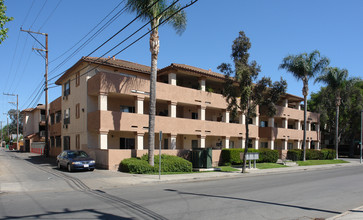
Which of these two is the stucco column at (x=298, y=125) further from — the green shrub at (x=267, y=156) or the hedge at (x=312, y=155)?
the green shrub at (x=267, y=156)

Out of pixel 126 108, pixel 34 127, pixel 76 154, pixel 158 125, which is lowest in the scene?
pixel 76 154

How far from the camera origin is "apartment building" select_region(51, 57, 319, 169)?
21484 mm

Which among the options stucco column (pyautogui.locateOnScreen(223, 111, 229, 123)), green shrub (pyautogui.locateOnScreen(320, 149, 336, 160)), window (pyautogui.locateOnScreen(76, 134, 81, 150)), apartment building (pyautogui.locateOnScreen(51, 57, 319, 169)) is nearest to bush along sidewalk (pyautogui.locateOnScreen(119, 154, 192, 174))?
apartment building (pyautogui.locateOnScreen(51, 57, 319, 169))

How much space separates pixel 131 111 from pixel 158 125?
3.31 metres

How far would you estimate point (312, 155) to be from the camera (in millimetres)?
37406

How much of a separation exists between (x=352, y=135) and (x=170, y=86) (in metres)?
42.7

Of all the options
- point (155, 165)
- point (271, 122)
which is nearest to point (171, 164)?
point (155, 165)

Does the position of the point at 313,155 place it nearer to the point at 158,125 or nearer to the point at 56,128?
the point at 158,125

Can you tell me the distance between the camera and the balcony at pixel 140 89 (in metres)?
21.5

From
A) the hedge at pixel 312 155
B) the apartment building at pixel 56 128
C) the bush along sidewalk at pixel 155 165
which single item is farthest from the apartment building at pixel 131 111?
the hedge at pixel 312 155

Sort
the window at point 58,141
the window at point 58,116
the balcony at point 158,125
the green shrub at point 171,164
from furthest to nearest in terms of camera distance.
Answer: the window at point 58,116, the window at point 58,141, the balcony at point 158,125, the green shrub at point 171,164

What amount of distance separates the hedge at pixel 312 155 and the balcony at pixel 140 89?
14.3m

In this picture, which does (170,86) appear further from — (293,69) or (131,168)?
(293,69)

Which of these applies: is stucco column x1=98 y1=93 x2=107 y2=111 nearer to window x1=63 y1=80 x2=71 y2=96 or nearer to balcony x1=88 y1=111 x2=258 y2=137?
balcony x1=88 y1=111 x2=258 y2=137
